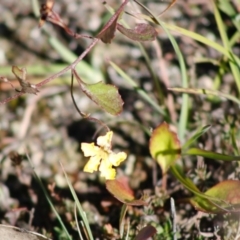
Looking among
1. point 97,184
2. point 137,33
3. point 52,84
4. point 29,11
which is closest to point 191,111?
point 97,184

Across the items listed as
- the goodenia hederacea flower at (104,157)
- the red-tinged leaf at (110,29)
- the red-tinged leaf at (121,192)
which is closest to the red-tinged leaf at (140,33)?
the red-tinged leaf at (110,29)

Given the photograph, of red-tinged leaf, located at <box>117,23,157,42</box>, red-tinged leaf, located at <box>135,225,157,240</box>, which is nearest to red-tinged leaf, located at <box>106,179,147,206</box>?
red-tinged leaf, located at <box>135,225,157,240</box>

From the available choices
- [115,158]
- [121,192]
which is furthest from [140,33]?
[121,192]

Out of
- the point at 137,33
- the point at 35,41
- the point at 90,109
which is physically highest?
the point at 137,33

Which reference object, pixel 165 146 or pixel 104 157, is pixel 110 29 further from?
pixel 165 146

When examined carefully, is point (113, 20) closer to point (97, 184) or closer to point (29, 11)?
point (97, 184)

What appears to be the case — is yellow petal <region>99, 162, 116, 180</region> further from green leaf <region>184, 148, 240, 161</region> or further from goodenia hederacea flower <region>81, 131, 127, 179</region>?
green leaf <region>184, 148, 240, 161</region>

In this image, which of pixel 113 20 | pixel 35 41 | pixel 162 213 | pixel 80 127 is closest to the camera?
pixel 113 20
